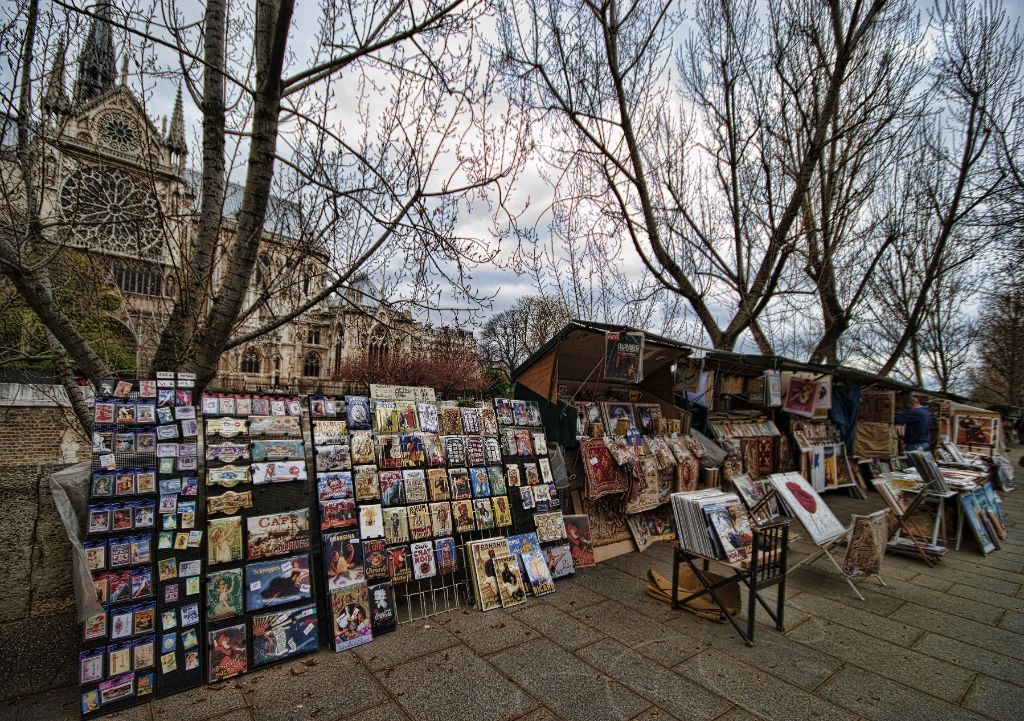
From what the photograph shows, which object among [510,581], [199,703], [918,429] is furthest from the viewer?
[918,429]

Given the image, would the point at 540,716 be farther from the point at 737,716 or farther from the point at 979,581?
the point at 979,581

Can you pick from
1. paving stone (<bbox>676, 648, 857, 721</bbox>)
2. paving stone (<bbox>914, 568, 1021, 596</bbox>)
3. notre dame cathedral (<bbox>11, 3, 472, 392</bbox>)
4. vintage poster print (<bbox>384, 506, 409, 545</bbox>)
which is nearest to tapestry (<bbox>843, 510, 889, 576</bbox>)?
paving stone (<bbox>914, 568, 1021, 596</bbox>)

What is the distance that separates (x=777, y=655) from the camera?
3416mm

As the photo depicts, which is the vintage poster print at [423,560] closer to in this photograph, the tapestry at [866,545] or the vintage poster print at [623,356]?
the vintage poster print at [623,356]

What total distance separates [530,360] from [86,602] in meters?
4.51

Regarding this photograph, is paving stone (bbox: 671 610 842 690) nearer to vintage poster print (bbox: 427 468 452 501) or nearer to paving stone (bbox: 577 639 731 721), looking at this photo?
paving stone (bbox: 577 639 731 721)

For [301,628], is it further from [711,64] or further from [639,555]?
[711,64]

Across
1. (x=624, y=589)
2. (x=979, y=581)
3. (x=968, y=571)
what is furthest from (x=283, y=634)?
(x=968, y=571)

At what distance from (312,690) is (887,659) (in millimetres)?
3936

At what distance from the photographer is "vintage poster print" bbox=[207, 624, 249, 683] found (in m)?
2.95

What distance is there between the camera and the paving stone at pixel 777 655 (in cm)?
318

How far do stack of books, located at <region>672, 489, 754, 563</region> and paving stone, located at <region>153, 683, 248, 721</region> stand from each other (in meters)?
3.27

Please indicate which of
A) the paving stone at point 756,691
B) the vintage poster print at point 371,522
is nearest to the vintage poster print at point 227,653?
the vintage poster print at point 371,522

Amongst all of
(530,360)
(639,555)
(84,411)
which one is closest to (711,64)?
(530,360)
